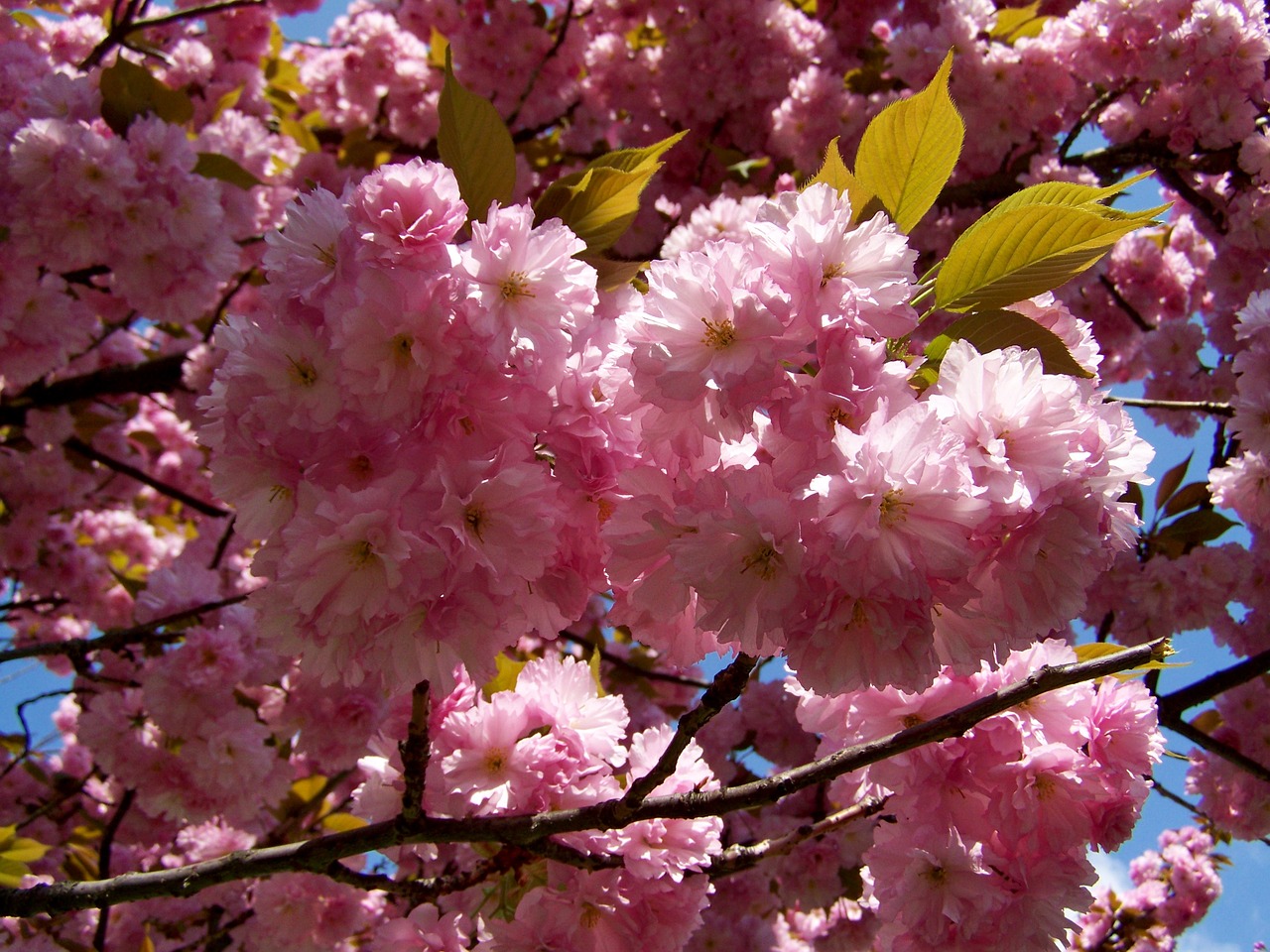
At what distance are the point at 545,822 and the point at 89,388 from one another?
151 inches

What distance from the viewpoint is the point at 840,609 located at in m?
0.90

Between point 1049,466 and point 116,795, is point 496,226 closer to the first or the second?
point 1049,466

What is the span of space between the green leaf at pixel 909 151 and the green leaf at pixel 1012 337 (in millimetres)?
152

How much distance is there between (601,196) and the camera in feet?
4.34

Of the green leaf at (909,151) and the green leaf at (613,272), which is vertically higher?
the green leaf at (613,272)

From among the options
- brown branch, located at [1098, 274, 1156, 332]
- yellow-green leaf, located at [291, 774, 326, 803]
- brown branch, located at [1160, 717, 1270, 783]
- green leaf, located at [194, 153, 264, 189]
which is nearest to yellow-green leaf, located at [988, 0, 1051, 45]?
brown branch, located at [1098, 274, 1156, 332]

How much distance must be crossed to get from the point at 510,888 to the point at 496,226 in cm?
128

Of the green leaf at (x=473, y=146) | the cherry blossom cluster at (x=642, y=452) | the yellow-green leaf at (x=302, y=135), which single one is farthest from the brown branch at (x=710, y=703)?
the yellow-green leaf at (x=302, y=135)

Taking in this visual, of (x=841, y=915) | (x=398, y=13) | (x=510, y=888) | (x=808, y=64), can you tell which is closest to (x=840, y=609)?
(x=510, y=888)

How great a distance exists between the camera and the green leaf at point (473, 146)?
128 cm

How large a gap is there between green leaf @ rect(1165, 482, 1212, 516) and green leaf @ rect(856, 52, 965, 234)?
278 cm

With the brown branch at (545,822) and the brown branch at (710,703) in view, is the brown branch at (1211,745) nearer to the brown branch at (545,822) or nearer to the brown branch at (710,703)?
the brown branch at (545,822)

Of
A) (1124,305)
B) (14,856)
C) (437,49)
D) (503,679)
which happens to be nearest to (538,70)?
(437,49)

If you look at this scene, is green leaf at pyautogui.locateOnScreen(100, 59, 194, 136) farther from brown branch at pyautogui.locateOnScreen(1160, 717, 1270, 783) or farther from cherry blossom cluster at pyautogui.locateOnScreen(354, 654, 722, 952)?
brown branch at pyautogui.locateOnScreen(1160, 717, 1270, 783)
